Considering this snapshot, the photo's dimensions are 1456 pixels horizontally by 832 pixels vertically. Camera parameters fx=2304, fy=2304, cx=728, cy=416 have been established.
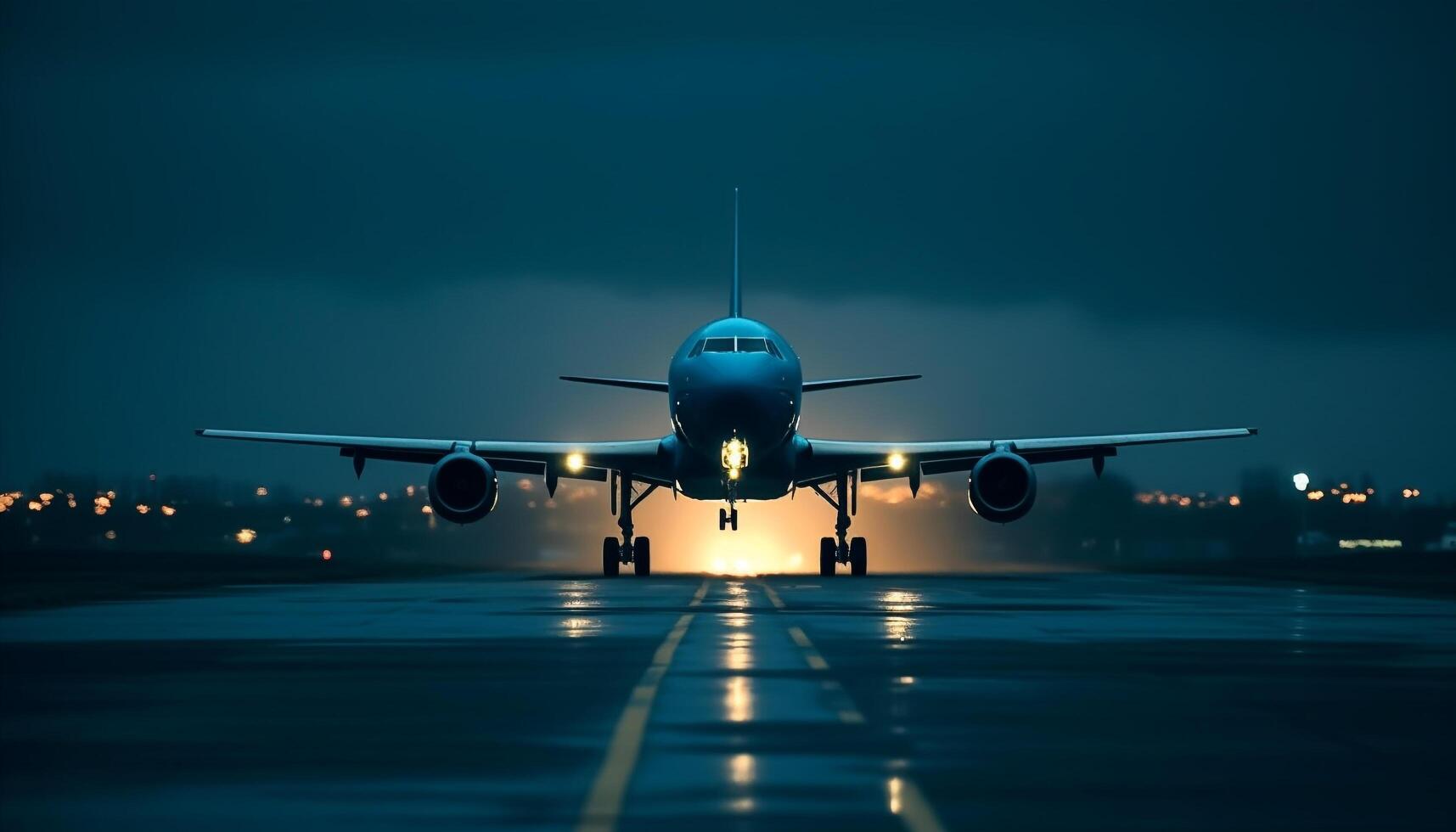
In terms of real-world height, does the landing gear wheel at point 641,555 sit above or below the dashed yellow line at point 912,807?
above

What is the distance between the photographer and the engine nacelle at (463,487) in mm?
56156

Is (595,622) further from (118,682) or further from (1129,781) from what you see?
(1129,781)

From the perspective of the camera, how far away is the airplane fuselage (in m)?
53.5

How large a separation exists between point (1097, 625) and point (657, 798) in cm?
1852

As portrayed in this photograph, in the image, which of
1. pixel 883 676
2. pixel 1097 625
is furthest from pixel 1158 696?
pixel 1097 625

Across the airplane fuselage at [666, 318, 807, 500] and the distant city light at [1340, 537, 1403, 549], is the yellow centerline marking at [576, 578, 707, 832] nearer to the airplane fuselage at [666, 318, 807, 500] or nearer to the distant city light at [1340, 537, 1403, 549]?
the airplane fuselage at [666, 318, 807, 500]

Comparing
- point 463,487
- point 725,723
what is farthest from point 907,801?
point 463,487

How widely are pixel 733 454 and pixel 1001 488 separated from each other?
23.8 feet

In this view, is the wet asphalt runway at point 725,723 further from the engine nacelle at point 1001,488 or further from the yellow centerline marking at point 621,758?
the engine nacelle at point 1001,488

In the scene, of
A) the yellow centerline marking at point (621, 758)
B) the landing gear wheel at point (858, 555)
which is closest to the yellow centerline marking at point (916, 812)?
the yellow centerline marking at point (621, 758)

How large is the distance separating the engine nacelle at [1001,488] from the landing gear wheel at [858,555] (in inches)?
195

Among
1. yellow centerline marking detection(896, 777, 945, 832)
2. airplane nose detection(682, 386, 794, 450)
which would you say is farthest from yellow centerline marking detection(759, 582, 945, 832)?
airplane nose detection(682, 386, 794, 450)

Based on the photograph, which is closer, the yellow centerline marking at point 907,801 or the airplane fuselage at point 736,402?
the yellow centerline marking at point 907,801

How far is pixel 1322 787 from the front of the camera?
12.5 meters
